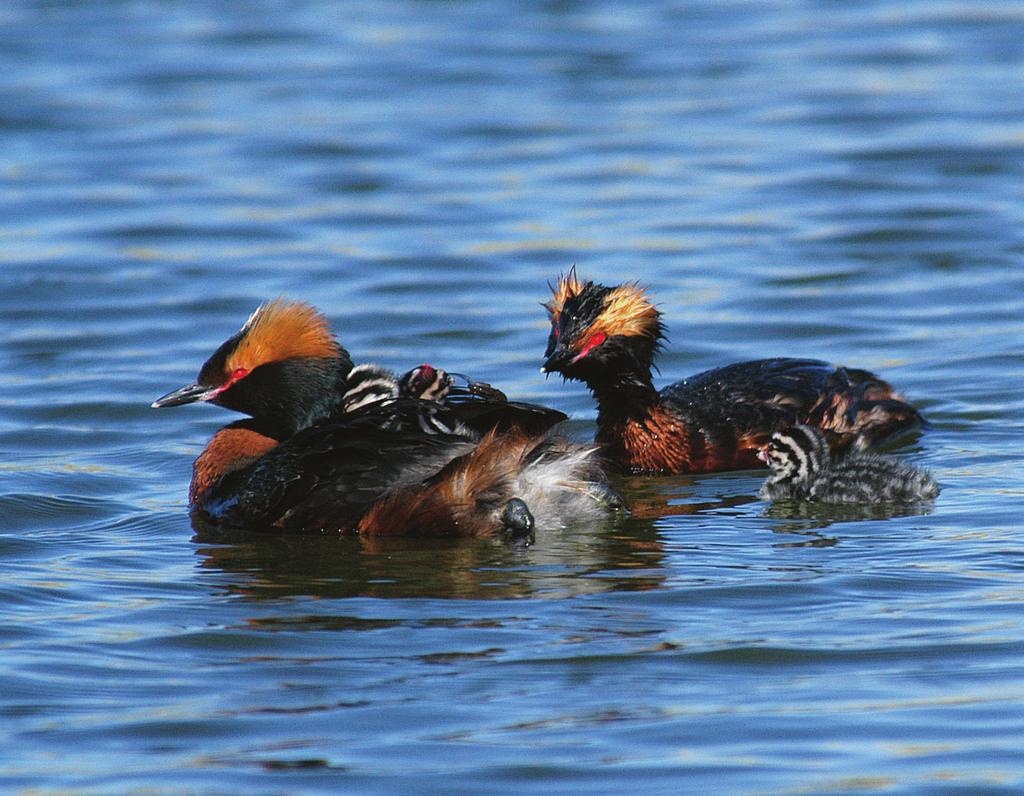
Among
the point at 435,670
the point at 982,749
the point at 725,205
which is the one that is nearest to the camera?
the point at 982,749

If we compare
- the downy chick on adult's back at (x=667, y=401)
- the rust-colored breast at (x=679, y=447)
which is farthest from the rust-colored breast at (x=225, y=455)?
the rust-colored breast at (x=679, y=447)

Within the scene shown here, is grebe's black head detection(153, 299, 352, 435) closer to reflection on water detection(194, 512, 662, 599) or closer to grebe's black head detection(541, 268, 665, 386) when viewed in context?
reflection on water detection(194, 512, 662, 599)

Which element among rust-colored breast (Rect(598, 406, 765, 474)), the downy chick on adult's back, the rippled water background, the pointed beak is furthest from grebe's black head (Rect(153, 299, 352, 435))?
rust-colored breast (Rect(598, 406, 765, 474))

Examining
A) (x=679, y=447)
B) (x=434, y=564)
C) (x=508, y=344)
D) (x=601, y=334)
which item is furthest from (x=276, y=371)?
(x=508, y=344)

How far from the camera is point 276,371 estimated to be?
26.9 ft

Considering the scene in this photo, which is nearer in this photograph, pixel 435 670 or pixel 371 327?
pixel 435 670

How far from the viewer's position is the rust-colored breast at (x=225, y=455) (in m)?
8.09

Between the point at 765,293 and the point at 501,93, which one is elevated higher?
the point at 501,93

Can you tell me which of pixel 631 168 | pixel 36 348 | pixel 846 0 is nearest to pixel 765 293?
pixel 631 168

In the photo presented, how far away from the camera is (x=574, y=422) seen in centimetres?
988

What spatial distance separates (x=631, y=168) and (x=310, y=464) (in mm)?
8266

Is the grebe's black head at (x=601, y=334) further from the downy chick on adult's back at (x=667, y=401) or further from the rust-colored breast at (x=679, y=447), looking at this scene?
the rust-colored breast at (x=679, y=447)

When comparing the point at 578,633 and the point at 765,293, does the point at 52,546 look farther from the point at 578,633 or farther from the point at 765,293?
the point at 765,293

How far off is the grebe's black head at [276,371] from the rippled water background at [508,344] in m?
0.57
